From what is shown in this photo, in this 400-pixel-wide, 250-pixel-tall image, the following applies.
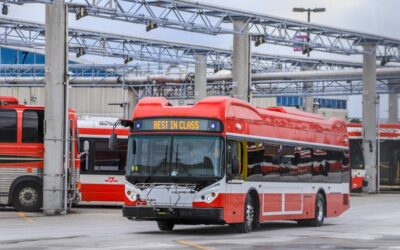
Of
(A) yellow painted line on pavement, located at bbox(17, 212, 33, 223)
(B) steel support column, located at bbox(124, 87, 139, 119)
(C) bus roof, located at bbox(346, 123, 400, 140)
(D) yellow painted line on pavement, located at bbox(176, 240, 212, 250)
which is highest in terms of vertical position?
(B) steel support column, located at bbox(124, 87, 139, 119)

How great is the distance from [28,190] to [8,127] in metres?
2.10

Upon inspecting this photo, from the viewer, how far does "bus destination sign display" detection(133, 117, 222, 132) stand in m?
20.9

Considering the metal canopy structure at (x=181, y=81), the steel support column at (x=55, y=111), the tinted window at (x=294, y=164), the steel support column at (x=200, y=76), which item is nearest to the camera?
the tinted window at (x=294, y=164)

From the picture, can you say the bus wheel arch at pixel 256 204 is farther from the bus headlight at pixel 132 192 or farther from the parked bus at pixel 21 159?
the parked bus at pixel 21 159

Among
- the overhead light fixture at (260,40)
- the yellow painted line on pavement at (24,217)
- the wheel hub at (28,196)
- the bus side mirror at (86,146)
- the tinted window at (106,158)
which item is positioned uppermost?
the overhead light fixture at (260,40)

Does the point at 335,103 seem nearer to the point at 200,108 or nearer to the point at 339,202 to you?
the point at 339,202

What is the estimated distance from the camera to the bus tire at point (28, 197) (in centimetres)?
2983

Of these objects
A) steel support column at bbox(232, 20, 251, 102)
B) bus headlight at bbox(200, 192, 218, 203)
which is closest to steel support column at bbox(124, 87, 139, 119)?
steel support column at bbox(232, 20, 251, 102)

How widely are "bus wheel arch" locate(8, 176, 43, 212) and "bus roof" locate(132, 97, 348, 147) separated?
29.3ft

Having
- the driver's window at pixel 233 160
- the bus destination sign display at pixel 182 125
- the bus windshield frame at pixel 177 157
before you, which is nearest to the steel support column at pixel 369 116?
the driver's window at pixel 233 160

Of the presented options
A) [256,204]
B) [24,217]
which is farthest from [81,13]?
[256,204]

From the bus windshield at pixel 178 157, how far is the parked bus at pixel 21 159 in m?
9.53

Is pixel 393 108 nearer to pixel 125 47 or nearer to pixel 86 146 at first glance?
pixel 125 47

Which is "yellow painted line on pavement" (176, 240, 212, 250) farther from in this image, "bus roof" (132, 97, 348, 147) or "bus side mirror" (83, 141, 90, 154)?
"bus side mirror" (83, 141, 90, 154)
